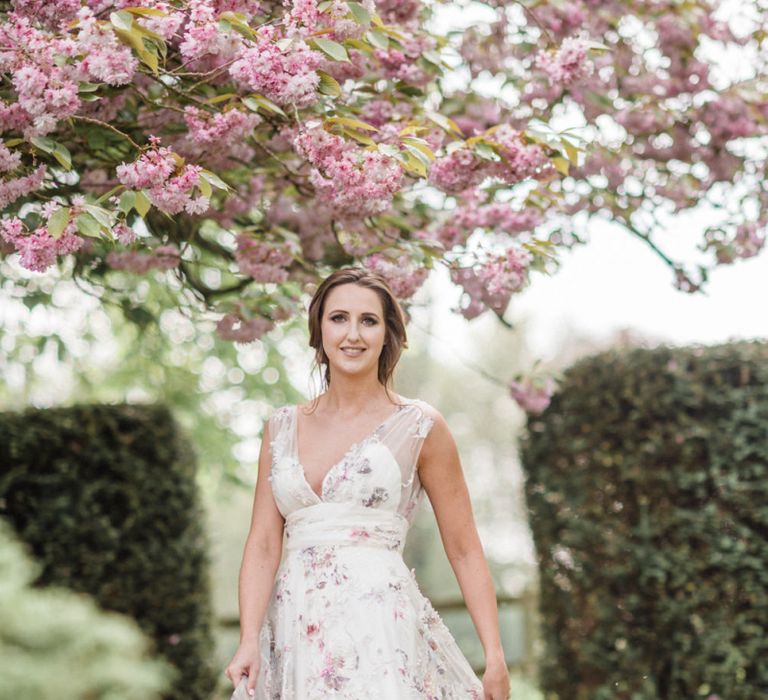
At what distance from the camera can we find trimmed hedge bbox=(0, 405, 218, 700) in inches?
235

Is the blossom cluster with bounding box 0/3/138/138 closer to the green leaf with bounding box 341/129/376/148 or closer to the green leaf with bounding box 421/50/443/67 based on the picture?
the green leaf with bounding box 341/129/376/148

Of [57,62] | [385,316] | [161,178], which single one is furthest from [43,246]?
[385,316]

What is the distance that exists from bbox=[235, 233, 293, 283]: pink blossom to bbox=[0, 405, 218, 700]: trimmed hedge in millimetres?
2414

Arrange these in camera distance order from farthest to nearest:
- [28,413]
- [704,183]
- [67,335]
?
[67,335] < [28,413] < [704,183]

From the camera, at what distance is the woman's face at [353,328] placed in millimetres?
2928

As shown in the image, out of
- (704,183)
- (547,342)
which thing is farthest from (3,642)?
(547,342)

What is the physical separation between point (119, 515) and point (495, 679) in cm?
376

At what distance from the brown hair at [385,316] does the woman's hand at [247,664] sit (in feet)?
2.58

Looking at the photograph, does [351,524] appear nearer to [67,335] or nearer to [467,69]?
[467,69]

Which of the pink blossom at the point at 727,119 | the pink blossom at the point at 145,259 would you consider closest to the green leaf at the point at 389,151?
the pink blossom at the point at 145,259

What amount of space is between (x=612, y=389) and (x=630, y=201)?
0.98m

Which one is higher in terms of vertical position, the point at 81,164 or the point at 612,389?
the point at 81,164

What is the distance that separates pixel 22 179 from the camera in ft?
9.42

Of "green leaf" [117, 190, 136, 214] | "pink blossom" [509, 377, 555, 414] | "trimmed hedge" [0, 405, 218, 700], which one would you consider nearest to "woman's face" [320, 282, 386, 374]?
"green leaf" [117, 190, 136, 214]
